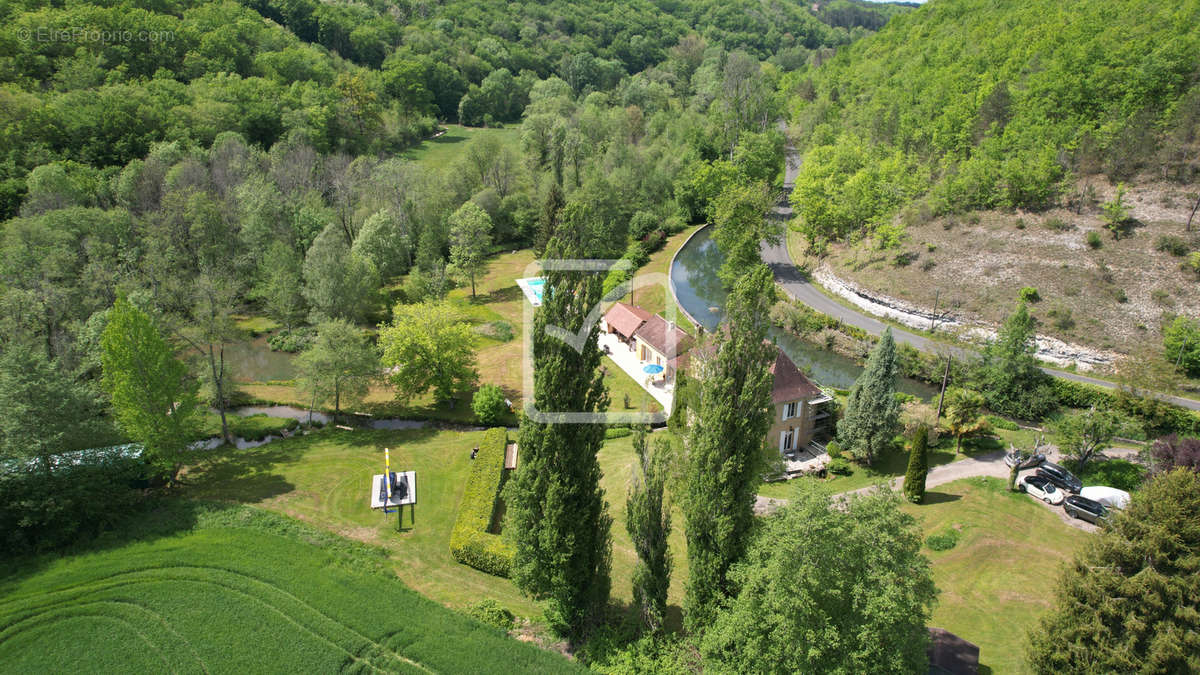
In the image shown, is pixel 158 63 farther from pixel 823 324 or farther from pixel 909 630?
pixel 909 630

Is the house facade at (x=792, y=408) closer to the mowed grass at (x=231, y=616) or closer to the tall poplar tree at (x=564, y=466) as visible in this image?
the tall poplar tree at (x=564, y=466)

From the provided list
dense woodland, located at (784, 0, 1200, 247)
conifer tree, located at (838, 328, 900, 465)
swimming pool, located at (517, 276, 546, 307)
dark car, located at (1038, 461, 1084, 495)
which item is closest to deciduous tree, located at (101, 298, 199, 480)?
swimming pool, located at (517, 276, 546, 307)

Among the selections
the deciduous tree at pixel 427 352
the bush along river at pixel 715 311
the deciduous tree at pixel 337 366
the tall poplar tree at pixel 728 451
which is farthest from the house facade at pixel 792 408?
the deciduous tree at pixel 337 366

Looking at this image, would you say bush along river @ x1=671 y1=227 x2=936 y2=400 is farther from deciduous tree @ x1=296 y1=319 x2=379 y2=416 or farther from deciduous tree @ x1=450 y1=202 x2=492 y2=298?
deciduous tree @ x1=296 y1=319 x2=379 y2=416

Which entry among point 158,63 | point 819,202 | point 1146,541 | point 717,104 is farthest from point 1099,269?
point 158,63

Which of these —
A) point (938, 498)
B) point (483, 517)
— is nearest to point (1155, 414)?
point (938, 498)
